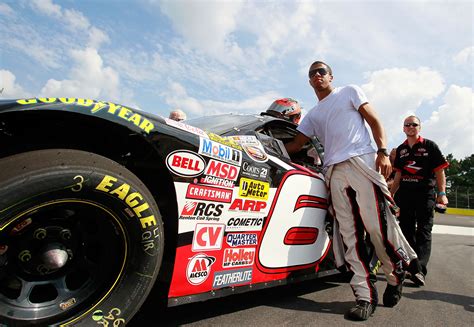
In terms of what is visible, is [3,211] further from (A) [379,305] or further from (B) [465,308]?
(B) [465,308]

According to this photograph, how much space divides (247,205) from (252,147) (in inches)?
15.4

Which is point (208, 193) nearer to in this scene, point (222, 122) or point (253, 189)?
point (253, 189)

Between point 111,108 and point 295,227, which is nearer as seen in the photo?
point 111,108

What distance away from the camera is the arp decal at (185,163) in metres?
1.60

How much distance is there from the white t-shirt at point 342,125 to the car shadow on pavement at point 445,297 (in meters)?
1.43

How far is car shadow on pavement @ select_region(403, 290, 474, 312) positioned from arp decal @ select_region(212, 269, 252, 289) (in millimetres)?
1784

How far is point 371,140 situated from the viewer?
277 cm

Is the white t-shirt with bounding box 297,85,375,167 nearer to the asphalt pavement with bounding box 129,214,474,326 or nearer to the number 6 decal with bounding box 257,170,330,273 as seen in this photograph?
the number 6 decal with bounding box 257,170,330,273

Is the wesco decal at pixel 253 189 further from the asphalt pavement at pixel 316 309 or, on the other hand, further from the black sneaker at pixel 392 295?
the black sneaker at pixel 392 295

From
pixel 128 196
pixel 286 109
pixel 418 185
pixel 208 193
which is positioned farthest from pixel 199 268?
pixel 418 185

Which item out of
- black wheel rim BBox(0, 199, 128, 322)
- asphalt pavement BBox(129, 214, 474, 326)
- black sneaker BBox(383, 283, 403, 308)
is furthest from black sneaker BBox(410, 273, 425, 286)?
black wheel rim BBox(0, 199, 128, 322)

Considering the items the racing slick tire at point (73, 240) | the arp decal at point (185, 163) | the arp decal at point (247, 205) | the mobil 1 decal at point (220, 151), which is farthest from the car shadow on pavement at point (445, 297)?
the racing slick tire at point (73, 240)

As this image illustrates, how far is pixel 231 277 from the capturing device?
77.8 inches

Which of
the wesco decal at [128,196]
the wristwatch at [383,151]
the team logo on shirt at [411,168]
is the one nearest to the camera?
the wesco decal at [128,196]
